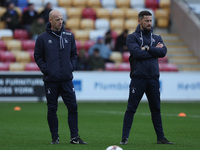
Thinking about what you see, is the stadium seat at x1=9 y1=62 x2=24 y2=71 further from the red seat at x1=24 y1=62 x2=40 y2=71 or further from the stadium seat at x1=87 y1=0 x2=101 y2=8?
the stadium seat at x1=87 y1=0 x2=101 y2=8

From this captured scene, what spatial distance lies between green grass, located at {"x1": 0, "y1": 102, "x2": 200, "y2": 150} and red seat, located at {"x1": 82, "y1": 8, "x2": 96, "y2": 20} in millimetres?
10542

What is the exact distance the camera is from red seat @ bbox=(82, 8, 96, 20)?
2800 cm

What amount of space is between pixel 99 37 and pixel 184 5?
592 cm

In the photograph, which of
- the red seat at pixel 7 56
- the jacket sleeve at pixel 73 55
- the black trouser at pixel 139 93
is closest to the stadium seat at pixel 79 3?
the red seat at pixel 7 56

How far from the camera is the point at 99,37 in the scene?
2445 cm

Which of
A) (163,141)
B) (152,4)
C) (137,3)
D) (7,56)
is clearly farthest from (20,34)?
(163,141)

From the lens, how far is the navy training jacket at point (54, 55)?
9539 mm

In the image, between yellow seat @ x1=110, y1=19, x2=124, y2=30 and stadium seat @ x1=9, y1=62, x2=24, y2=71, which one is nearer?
stadium seat @ x1=9, y1=62, x2=24, y2=71

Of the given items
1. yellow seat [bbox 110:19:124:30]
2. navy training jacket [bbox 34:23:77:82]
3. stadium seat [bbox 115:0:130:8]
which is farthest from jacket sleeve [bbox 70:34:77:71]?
stadium seat [bbox 115:0:130:8]

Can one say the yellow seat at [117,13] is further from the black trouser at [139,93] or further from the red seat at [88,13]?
the black trouser at [139,93]

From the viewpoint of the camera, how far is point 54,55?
31.3 feet

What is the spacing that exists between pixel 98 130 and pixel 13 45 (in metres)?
14.1

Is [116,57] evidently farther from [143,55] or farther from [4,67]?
[143,55]

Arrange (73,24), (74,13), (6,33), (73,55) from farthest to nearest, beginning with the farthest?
(74,13)
(73,24)
(6,33)
(73,55)
